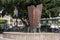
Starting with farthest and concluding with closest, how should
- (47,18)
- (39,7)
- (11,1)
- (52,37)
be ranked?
(47,18) < (11,1) < (39,7) < (52,37)

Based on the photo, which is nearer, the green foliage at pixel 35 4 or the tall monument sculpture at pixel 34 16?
the tall monument sculpture at pixel 34 16

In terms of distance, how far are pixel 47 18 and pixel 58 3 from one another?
3441 mm

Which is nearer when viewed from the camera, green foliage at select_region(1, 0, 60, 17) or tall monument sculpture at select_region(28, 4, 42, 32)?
tall monument sculpture at select_region(28, 4, 42, 32)

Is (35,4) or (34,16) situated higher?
(35,4)

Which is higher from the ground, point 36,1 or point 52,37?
point 36,1

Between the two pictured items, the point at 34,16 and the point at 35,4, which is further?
the point at 35,4

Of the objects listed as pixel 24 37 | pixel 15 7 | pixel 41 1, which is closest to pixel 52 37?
pixel 24 37

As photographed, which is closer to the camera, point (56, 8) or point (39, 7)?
point (39, 7)

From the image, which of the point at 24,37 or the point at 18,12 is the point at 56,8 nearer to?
the point at 18,12

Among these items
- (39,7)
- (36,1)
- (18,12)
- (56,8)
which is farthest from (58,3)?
(39,7)

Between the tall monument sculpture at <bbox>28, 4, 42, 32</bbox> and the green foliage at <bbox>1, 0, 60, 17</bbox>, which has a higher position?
the green foliage at <bbox>1, 0, 60, 17</bbox>

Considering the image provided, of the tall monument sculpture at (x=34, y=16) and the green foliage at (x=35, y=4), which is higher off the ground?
the green foliage at (x=35, y=4)

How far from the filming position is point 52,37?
66.0 feet

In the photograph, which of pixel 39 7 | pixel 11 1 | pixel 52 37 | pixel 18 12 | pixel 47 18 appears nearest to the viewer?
pixel 52 37
